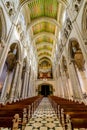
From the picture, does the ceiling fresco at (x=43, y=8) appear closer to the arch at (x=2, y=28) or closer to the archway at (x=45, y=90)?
the arch at (x=2, y=28)

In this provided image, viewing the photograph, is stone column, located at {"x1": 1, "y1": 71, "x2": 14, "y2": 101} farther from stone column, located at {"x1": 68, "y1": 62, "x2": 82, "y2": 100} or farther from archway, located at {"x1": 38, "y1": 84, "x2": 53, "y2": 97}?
archway, located at {"x1": 38, "y1": 84, "x2": 53, "y2": 97}

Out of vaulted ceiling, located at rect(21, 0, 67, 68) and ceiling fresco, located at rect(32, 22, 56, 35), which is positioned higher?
ceiling fresco, located at rect(32, 22, 56, 35)

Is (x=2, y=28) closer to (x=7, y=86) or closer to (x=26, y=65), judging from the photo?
(x=7, y=86)

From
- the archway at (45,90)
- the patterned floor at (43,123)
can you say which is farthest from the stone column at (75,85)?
the archway at (45,90)

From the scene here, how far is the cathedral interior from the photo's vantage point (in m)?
3.65

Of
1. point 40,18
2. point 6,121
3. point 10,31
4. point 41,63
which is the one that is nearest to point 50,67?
point 41,63

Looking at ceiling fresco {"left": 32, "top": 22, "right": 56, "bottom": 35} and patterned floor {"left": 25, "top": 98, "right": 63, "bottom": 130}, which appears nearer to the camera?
patterned floor {"left": 25, "top": 98, "right": 63, "bottom": 130}

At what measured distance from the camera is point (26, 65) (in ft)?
49.6

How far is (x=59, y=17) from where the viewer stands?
1441 centimetres

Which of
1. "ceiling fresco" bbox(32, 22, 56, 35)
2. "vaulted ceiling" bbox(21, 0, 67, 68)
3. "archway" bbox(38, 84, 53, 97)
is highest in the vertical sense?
"ceiling fresco" bbox(32, 22, 56, 35)

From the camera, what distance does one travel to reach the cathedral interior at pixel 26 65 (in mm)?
3649

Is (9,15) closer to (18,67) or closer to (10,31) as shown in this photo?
(10,31)

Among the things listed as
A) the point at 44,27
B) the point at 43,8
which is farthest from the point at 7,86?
the point at 44,27

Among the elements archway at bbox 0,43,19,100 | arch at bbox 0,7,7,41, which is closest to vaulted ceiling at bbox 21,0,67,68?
arch at bbox 0,7,7,41
